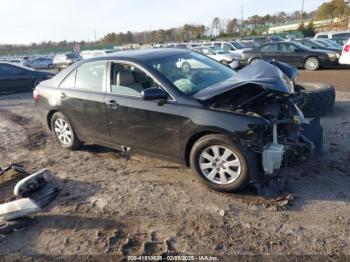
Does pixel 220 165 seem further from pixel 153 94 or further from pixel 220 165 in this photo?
pixel 153 94

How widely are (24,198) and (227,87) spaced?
2696 mm

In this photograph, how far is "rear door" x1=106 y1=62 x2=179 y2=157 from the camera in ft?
13.5

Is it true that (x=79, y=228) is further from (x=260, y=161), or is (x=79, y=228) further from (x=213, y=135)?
(x=260, y=161)

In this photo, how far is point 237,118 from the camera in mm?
3625

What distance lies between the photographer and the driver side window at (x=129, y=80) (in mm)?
4328

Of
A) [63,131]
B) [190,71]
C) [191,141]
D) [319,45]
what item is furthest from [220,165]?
[319,45]

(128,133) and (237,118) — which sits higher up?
(237,118)

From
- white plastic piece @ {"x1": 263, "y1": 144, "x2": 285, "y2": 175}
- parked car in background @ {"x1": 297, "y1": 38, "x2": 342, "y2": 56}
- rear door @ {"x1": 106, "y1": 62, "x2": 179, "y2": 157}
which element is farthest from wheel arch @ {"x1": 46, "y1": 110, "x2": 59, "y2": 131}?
parked car in background @ {"x1": 297, "y1": 38, "x2": 342, "y2": 56}

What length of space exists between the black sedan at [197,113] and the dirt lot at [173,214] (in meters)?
0.36

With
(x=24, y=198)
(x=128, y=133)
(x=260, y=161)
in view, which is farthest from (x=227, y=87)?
(x=24, y=198)

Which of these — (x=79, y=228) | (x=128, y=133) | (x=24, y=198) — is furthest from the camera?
(x=128, y=133)

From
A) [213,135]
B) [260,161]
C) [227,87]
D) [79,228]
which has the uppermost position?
[227,87]

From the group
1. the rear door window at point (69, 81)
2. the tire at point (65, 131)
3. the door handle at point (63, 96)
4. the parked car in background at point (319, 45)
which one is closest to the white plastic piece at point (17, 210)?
the tire at point (65, 131)

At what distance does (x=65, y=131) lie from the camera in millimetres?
5598
